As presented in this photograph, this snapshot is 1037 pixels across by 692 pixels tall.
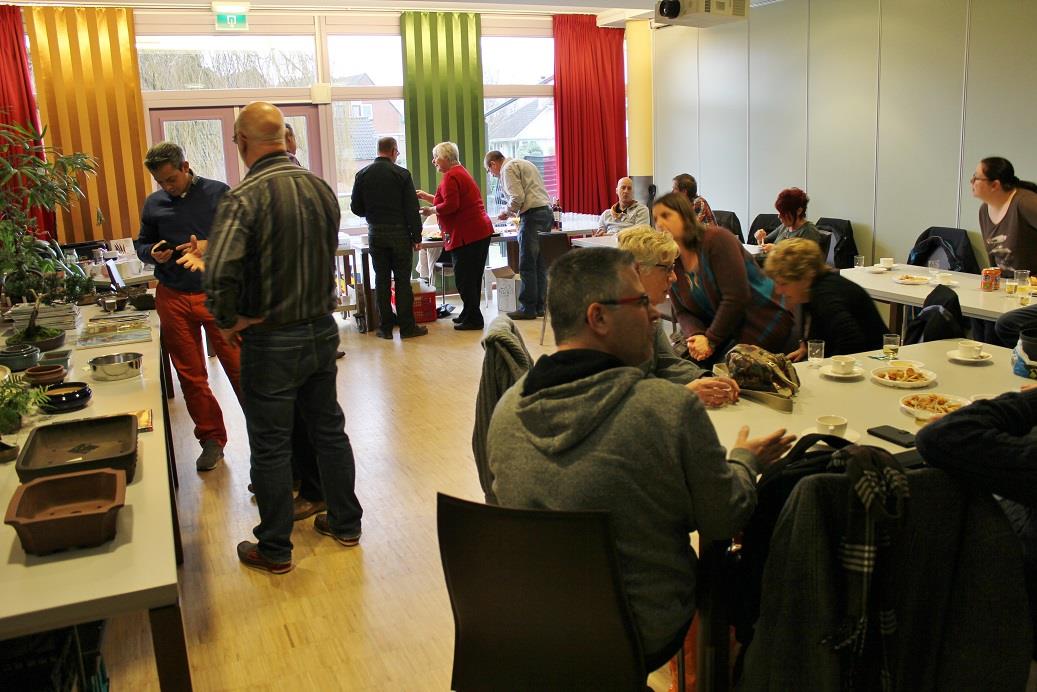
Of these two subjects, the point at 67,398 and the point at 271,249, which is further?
the point at 271,249

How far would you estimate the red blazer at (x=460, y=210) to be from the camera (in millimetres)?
7453

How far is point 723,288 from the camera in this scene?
3568mm

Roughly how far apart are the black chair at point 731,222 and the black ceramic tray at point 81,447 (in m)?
6.86

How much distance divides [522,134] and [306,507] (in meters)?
6.98

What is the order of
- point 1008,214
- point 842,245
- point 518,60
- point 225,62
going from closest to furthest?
point 1008,214
point 842,245
point 225,62
point 518,60

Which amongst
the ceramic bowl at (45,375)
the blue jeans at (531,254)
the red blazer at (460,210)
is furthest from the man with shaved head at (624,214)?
the ceramic bowl at (45,375)

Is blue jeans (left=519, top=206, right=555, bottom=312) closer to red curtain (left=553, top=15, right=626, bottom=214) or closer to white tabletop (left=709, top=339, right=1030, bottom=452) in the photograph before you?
red curtain (left=553, top=15, right=626, bottom=214)

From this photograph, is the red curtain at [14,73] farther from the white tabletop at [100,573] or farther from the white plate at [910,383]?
the white plate at [910,383]

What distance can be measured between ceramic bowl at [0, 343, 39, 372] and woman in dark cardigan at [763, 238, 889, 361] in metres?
2.81

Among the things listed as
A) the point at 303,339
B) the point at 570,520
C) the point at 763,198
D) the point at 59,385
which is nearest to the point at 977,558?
the point at 570,520

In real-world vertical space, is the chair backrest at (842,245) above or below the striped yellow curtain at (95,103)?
below

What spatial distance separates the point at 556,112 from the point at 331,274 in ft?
23.2

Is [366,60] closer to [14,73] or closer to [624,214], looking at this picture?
[14,73]

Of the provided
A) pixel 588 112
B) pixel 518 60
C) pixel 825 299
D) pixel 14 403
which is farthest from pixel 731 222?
pixel 14 403
